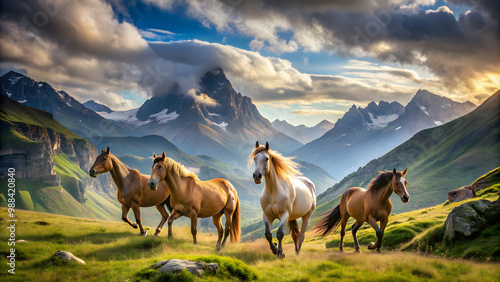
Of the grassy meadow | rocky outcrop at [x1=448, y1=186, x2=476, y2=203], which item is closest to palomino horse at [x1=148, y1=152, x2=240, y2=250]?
the grassy meadow

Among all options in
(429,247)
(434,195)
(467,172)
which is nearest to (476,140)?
(467,172)

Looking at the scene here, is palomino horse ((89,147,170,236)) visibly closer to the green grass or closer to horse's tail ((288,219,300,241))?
the green grass

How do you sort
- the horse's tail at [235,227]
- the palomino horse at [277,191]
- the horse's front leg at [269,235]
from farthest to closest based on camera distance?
the horse's tail at [235,227]
the palomino horse at [277,191]
the horse's front leg at [269,235]

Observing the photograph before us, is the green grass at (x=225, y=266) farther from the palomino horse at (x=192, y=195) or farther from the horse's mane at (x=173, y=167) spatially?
the horse's mane at (x=173, y=167)

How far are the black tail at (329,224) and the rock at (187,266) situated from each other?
37.8 feet

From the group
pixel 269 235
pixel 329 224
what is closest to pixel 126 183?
pixel 269 235

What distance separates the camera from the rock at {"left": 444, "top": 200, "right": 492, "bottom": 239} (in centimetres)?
1555

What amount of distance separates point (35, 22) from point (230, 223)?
17390 millimetres

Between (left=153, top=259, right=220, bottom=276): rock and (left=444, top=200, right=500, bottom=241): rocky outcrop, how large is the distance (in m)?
12.2

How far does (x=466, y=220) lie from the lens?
15820 mm

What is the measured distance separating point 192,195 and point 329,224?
9396mm

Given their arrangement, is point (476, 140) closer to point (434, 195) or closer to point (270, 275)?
point (434, 195)

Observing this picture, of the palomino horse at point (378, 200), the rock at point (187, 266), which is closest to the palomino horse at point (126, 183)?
the rock at point (187, 266)

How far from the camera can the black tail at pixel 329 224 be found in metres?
20.5
